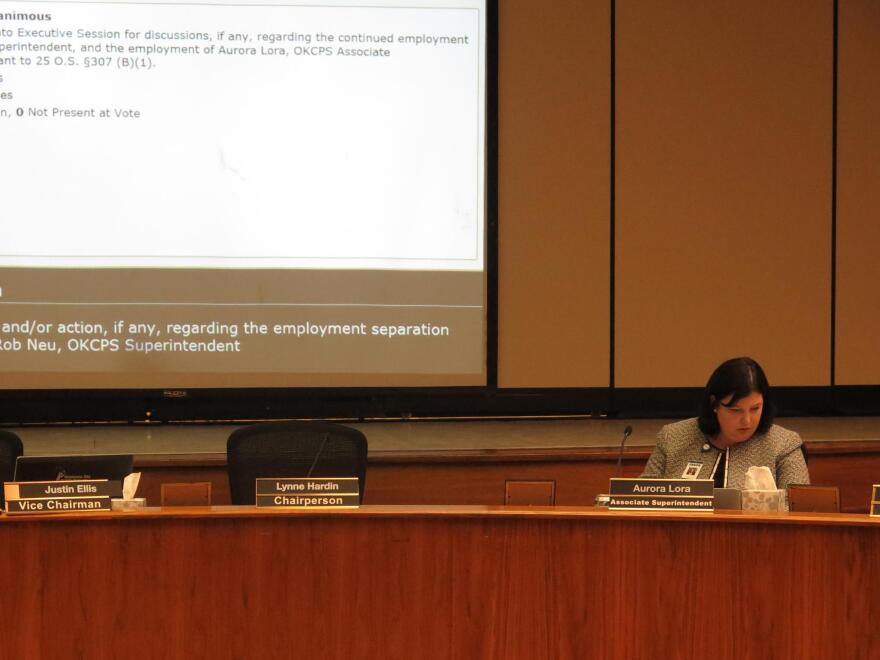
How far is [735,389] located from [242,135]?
2255 millimetres

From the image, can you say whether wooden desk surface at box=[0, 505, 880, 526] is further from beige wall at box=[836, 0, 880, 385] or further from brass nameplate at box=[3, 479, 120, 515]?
beige wall at box=[836, 0, 880, 385]

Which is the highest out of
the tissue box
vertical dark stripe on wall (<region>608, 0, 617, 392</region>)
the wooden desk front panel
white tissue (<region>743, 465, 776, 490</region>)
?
vertical dark stripe on wall (<region>608, 0, 617, 392</region>)

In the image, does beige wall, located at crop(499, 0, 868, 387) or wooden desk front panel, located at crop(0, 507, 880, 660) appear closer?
wooden desk front panel, located at crop(0, 507, 880, 660)

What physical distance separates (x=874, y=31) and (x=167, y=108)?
3.09 metres

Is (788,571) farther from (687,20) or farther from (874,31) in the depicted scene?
(874,31)

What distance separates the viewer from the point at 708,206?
4.16 m

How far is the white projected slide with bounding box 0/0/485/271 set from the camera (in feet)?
12.3

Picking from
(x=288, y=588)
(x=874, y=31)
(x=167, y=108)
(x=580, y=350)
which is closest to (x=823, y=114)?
(x=874, y=31)

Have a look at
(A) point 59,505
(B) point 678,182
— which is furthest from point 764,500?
(B) point 678,182

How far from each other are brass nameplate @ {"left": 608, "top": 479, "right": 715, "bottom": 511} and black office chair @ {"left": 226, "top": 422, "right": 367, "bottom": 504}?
3.44ft

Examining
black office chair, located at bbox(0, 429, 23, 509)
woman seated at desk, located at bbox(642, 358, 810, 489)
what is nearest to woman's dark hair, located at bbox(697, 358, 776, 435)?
woman seated at desk, located at bbox(642, 358, 810, 489)

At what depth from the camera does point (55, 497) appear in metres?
1.84

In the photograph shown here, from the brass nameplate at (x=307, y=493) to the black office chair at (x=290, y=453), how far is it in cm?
82

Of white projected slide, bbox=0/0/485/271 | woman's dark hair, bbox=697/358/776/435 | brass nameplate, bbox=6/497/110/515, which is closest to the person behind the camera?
brass nameplate, bbox=6/497/110/515
